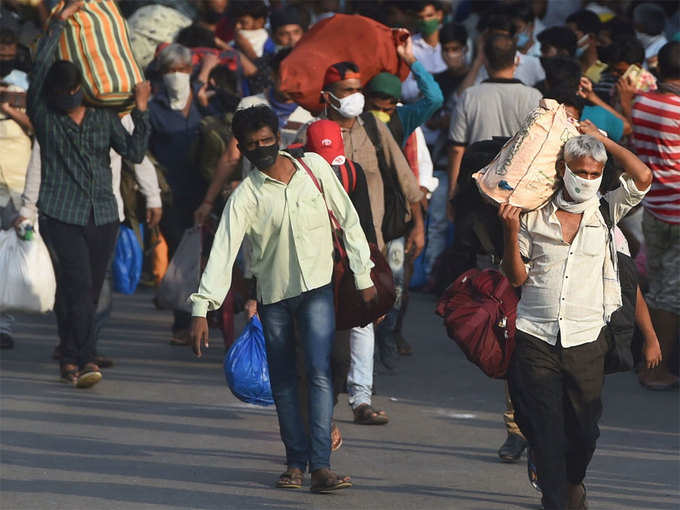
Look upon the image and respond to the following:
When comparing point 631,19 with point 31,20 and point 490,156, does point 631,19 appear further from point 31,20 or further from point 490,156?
point 490,156

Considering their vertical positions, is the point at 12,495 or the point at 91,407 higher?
the point at 12,495

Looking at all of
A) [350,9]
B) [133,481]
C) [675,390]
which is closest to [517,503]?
[133,481]

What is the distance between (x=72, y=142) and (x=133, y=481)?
2.83m

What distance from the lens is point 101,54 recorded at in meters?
9.50

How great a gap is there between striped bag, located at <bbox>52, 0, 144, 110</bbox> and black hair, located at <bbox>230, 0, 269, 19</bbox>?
165 inches

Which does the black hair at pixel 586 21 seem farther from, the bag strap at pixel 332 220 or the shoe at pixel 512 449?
the bag strap at pixel 332 220

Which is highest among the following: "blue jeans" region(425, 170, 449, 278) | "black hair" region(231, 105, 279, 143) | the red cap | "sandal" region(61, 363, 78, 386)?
"black hair" region(231, 105, 279, 143)

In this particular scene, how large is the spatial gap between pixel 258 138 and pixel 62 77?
2781 millimetres

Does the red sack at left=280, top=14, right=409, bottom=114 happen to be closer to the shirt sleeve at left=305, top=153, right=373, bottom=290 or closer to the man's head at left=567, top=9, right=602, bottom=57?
the shirt sleeve at left=305, top=153, right=373, bottom=290

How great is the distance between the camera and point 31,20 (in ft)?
48.6

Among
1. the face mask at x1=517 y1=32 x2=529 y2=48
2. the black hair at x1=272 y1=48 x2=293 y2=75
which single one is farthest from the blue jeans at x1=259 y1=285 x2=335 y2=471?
the face mask at x1=517 y1=32 x2=529 y2=48

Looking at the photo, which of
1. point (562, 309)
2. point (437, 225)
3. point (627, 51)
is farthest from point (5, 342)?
point (562, 309)

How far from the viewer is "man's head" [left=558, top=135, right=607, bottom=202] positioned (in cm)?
591

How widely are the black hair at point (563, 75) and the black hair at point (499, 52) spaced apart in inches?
60.4
